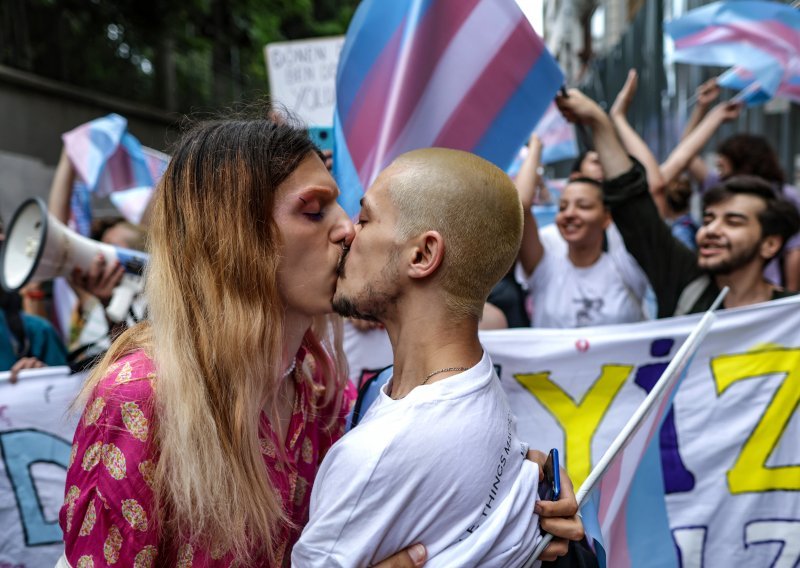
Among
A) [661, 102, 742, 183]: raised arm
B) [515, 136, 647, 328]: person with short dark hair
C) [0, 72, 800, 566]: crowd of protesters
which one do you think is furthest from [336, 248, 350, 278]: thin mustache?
[661, 102, 742, 183]: raised arm

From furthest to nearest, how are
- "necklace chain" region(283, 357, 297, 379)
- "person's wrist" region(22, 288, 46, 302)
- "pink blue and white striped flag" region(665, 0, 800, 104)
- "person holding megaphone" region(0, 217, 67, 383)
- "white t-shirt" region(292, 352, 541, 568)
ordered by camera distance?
"pink blue and white striped flag" region(665, 0, 800, 104) < "person's wrist" region(22, 288, 46, 302) < "person holding megaphone" region(0, 217, 67, 383) < "necklace chain" region(283, 357, 297, 379) < "white t-shirt" region(292, 352, 541, 568)

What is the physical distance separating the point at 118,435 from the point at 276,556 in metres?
0.41

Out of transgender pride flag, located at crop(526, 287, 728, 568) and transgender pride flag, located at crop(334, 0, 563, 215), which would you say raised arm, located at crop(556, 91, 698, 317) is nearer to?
transgender pride flag, located at crop(334, 0, 563, 215)

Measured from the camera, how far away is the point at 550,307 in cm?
369

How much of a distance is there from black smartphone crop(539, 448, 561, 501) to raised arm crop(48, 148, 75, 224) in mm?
4067

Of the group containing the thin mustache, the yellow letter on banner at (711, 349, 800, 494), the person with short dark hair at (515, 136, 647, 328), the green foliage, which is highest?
the green foliage

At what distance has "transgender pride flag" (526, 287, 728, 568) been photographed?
1.45 m

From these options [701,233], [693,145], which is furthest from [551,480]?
[693,145]

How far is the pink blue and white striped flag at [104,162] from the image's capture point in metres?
5.29

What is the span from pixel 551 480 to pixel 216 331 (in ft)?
2.28

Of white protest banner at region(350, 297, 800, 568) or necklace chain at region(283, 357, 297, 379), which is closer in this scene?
necklace chain at region(283, 357, 297, 379)

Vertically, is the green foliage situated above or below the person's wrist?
above

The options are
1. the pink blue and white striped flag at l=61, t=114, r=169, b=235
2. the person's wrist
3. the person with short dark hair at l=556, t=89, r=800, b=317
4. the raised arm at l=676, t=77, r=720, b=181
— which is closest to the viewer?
the person with short dark hair at l=556, t=89, r=800, b=317

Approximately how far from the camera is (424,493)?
3.97ft
